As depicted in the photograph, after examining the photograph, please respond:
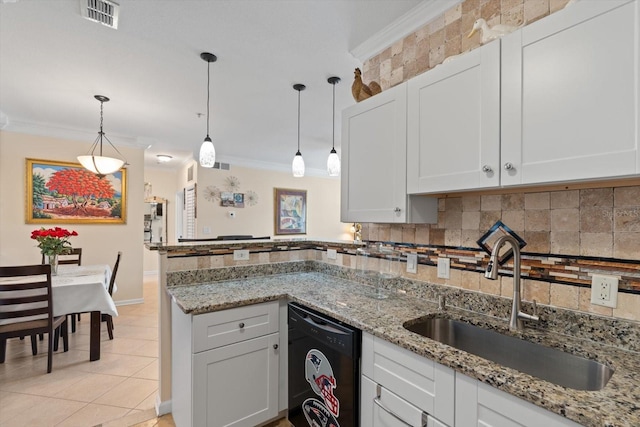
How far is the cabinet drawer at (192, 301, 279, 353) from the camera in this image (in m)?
1.61

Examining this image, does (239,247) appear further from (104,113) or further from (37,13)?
(104,113)

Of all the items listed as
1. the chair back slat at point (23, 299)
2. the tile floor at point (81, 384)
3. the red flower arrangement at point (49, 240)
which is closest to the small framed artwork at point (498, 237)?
the tile floor at point (81, 384)

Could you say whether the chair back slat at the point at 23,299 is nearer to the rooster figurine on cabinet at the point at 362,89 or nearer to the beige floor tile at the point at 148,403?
the beige floor tile at the point at 148,403

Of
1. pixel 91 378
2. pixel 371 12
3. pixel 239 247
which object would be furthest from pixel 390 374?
pixel 91 378

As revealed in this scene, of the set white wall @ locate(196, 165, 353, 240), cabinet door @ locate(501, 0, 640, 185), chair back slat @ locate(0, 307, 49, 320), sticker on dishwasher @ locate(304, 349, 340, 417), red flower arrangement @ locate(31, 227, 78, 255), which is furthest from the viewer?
white wall @ locate(196, 165, 353, 240)

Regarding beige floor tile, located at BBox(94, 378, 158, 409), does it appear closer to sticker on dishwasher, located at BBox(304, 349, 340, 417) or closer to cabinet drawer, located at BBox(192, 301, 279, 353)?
cabinet drawer, located at BBox(192, 301, 279, 353)

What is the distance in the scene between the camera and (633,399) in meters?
0.79

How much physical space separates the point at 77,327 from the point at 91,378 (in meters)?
1.50

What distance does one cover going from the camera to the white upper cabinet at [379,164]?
5.25 feet

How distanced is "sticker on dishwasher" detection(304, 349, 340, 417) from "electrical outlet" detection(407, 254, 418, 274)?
2.39ft

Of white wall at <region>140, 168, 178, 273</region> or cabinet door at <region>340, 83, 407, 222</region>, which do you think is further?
white wall at <region>140, 168, 178, 273</region>

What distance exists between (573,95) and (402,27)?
4.04 ft

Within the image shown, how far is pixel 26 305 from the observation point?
8.21 ft

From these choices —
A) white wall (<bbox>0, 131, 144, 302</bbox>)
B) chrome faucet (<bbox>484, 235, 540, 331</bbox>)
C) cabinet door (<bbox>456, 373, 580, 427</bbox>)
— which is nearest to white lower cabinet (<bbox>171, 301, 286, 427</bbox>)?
cabinet door (<bbox>456, 373, 580, 427</bbox>)
